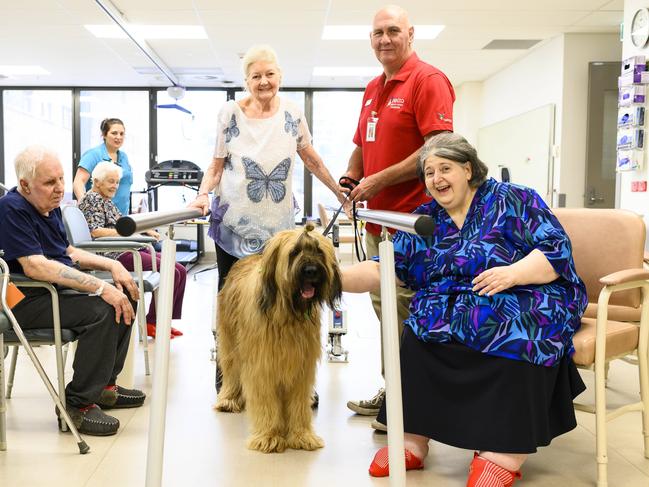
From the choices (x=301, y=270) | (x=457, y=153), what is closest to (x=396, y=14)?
(x=457, y=153)

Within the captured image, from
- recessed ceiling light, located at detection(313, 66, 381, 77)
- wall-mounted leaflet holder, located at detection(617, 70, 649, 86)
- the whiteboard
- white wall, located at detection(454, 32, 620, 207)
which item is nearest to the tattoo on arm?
wall-mounted leaflet holder, located at detection(617, 70, 649, 86)

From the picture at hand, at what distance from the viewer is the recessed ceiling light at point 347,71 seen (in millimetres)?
9406

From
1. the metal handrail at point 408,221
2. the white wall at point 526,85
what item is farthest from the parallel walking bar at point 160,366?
the white wall at point 526,85

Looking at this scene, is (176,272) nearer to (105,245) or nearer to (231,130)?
(105,245)

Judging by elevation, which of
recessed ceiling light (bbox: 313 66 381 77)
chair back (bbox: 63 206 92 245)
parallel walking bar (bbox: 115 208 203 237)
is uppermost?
recessed ceiling light (bbox: 313 66 381 77)

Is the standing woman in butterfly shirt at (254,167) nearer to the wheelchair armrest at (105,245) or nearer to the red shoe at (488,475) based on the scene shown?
the wheelchair armrest at (105,245)

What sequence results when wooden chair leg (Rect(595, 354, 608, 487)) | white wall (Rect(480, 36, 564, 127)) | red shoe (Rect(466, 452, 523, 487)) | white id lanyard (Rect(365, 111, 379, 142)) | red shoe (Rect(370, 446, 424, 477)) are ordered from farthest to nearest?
1. white wall (Rect(480, 36, 564, 127))
2. white id lanyard (Rect(365, 111, 379, 142))
3. red shoe (Rect(370, 446, 424, 477))
4. wooden chair leg (Rect(595, 354, 608, 487))
5. red shoe (Rect(466, 452, 523, 487))

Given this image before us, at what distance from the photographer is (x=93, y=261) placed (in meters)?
3.02

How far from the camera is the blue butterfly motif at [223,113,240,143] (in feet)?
9.77

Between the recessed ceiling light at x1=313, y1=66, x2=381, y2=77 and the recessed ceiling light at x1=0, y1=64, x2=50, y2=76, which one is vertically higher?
the recessed ceiling light at x1=313, y1=66, x2=381, y2=77

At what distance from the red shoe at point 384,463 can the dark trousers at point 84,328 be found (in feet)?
3.91

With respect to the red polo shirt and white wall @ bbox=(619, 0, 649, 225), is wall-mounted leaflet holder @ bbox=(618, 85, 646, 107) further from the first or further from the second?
the red polo shirt

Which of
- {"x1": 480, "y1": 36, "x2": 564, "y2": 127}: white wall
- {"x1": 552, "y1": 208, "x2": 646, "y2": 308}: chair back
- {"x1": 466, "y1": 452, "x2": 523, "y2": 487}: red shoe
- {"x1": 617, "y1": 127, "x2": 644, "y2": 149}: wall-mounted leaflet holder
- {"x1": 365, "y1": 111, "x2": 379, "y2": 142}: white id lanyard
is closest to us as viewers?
{"x1": 466, "y1": 452, "x2": 523, "y2": 487}: red shoe

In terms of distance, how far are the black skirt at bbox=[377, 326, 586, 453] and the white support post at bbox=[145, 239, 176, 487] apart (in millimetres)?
913
